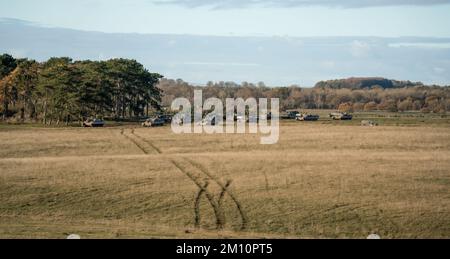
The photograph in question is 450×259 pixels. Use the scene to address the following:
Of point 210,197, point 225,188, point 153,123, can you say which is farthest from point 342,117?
point 210,197

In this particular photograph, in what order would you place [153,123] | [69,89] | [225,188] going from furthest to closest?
[69,89]
[153,123]
[225,188]

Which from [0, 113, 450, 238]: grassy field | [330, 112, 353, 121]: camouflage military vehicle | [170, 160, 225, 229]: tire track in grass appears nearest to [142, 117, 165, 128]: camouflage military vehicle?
[0, 113, 450, 238]: grassy field

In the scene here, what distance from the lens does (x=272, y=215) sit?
1464 inches

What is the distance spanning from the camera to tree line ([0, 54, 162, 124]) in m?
91.1

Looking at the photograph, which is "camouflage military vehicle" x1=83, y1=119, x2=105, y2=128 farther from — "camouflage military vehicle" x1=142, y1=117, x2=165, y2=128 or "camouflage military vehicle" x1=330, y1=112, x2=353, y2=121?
"camouflage military vehicle" x1=330, y1=112, x2=353, y2=121

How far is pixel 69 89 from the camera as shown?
90.8 metres

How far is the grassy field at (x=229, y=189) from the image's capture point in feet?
114

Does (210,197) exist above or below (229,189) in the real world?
below

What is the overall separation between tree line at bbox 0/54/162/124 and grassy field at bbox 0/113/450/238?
25.4m

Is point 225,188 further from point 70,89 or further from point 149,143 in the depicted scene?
point 70,89

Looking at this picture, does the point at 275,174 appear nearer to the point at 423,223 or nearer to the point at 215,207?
the point at 215,207

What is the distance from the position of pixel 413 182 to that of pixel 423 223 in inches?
397

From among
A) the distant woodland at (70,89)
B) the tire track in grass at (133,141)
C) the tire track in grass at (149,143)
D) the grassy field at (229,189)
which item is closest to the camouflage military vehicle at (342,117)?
the distant woodland at (70,89)

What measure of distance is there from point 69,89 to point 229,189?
5397cm
